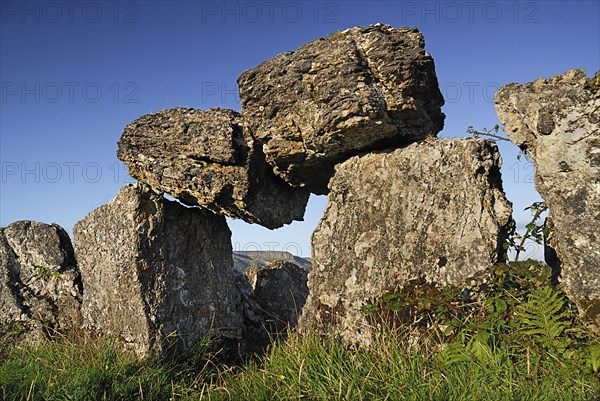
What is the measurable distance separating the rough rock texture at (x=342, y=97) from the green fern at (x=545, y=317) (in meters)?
2.71

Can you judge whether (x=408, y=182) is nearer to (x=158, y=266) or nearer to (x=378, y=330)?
(x=378, y=330)

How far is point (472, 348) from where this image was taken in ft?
15.7

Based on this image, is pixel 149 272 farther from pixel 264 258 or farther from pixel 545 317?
pixel 264 258

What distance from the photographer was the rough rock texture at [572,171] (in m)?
4.70

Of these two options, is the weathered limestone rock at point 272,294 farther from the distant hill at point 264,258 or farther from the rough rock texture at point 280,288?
the distant hill at point 264,258

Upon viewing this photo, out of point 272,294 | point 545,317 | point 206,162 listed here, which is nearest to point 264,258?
point 272,294

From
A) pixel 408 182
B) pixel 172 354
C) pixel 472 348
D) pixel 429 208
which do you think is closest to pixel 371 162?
pixel 408 182

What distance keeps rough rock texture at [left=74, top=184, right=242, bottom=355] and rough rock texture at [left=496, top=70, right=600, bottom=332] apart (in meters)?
5.30

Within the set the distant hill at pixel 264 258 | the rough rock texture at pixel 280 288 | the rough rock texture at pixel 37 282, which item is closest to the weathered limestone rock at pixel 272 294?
the rough rock texture at pixel 280 288

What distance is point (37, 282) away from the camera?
28.0 feet

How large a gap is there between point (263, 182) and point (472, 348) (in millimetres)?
4145

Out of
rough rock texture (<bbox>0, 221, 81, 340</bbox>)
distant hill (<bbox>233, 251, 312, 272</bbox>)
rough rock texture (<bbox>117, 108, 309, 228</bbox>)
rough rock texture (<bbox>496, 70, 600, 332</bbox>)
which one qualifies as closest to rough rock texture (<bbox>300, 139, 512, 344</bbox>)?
rough rock texture (<bbox>496, 70, 600, 332</bbox>)

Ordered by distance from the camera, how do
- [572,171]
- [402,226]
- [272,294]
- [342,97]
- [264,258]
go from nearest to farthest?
1. [572,171]
2. [402,226]
3. [342,97]
4. [272,294]
5. [264,258]

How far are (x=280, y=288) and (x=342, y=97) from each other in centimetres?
546
